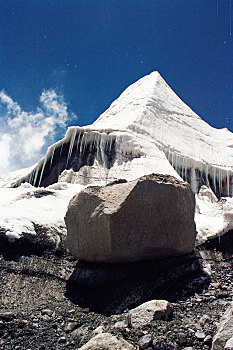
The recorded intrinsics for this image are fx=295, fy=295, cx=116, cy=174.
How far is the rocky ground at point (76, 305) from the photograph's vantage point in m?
3.39

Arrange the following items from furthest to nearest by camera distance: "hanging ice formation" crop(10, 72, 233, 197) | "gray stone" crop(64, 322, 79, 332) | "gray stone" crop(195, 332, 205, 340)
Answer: "hanging ice formation" crop(10, 72, 233, 197) → "gray stone" crop(64, 322, 79, 332) → "gray stone" crop(195, 332, 205, 340)

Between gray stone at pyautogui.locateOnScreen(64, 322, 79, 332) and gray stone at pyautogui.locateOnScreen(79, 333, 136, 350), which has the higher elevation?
gray stone at pyautogui.locateOnScreen(79, 333, 136, 350)

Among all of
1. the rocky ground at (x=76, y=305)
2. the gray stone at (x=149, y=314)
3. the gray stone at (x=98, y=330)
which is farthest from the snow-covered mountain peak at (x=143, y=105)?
the gray stone at (x=98, y=330)

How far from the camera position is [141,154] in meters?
14.8

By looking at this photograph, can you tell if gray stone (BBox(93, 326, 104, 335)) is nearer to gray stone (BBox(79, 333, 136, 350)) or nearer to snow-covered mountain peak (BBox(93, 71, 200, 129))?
gray stone (BBox(79, 333, 136, 350))

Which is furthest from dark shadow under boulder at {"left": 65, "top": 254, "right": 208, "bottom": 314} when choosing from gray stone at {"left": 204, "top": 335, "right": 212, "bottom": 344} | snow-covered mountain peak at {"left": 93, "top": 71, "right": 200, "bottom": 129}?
snow-covered mountain peak at {"left": 93, "top": 71, "right": 200, "bottom": 129}

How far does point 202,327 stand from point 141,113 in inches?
634

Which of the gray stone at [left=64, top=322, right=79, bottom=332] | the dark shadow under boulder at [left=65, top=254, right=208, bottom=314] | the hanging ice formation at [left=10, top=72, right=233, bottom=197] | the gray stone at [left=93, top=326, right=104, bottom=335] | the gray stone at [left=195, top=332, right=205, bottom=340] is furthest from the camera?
the hanging ice formation at [left=10, top=72, right=233, bottom=197]

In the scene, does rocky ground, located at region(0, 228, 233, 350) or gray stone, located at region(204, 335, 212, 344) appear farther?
rocky ground, located at region(0, 228, 233, 350)

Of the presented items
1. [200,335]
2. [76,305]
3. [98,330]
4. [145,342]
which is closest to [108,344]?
[145,342]

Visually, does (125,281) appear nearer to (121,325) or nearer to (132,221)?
(132,221)

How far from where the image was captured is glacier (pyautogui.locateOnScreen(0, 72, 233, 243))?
1407 cm

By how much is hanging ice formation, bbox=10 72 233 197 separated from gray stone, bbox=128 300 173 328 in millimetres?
9220

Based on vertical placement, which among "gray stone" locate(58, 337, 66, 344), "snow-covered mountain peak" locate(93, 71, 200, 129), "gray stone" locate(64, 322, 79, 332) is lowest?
"gray stone" locate(58, 337, 66, 344)
